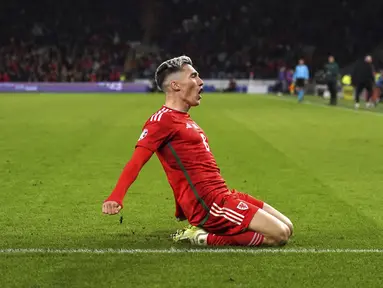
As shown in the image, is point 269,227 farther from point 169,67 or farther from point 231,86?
point 231,86

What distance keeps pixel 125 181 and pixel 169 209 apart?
8.93 feet

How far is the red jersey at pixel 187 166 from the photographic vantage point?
6.49 metres

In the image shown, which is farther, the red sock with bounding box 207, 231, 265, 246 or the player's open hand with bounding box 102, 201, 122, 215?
the red sock with bounding box 207, 231, 265, 246

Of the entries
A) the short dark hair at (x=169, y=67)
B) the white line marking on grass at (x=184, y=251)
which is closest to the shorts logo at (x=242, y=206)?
the white line marking on grass at (x=184, y=251)

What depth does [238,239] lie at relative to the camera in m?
6.50

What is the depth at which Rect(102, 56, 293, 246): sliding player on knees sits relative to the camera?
6441mm

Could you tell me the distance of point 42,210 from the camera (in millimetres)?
8562

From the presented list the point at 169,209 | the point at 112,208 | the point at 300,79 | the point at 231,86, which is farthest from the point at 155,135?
the point at 231,86

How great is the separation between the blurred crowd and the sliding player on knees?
5604 centimetres

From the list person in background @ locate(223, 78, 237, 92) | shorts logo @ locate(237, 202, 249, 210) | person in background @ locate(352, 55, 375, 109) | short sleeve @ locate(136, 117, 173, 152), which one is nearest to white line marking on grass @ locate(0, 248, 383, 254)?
shorts logo @ locate(237, 202, 249, 210)

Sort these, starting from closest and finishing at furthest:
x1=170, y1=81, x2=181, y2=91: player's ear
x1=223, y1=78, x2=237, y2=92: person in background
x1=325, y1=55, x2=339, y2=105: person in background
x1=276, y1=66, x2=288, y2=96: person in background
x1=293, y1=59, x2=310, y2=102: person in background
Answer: x1=170, y1=81, x2=181, y2=91: player's ear
x1=325, y1=55, x2=339, y2=105: person in background
x1=293, y1=59, x2=310, y2=102: person in background
x1=276, y1=66, x2=288, y2=96: person in background
x1=223, y1=78, x2=237, y2=92: person in background

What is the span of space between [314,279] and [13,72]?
59.3 metres

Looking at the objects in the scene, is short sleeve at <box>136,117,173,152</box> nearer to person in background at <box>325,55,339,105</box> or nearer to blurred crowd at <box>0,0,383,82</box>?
person in background at <box>325,55,339,105</box>

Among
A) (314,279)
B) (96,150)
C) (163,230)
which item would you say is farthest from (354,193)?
(96,150)
